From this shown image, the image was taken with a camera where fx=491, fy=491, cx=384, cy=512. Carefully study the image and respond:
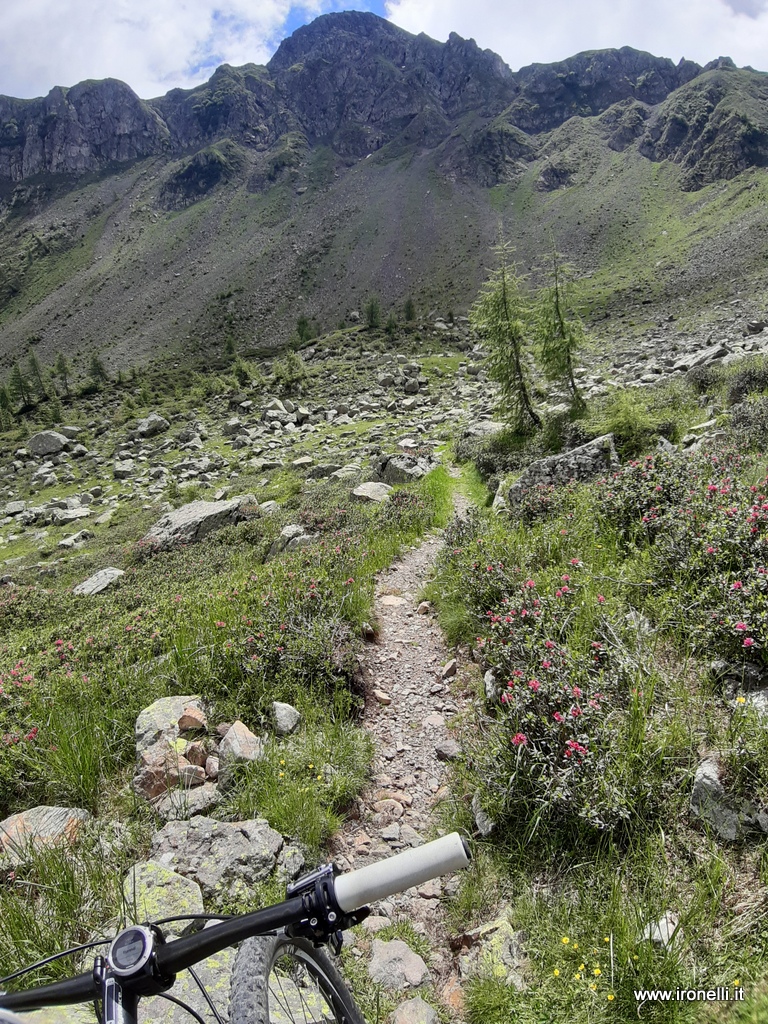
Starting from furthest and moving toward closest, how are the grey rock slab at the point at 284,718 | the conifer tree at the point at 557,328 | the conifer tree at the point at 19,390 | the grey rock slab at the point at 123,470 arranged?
the conifer tree at the point at 19,390 < the grey rock slab at the point at 123,470 < the conifer tree at the point at 557,328 < the grey rock slab at the point at 284,718

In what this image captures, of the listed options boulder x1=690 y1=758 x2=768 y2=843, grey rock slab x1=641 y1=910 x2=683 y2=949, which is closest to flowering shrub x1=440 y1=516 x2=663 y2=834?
boulder x1=690 y1=758 x2=768 y2=843

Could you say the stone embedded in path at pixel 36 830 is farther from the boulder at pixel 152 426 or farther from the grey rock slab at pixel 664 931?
the boulder at pixel 152 426

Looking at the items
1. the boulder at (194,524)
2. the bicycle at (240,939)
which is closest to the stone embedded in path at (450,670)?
the bicycle at (240,939)

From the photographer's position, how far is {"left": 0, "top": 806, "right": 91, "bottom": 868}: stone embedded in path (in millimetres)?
3336

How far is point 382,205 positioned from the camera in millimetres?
135625

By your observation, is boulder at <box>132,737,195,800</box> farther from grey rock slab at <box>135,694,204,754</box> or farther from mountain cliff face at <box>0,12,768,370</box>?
mountain cliff face at <box>0,12,768,370</box>

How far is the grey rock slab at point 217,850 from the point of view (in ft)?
10.9

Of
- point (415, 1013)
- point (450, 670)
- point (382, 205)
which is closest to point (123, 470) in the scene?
point (450, 670)

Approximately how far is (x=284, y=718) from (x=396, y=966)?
233 centimetres

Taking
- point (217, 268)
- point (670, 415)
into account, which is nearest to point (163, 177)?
point (217, 268)

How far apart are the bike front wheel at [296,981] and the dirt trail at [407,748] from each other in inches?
52.3

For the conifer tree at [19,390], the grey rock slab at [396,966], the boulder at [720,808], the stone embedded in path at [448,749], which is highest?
the conifer tree at [19,390]

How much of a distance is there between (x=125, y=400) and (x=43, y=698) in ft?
164

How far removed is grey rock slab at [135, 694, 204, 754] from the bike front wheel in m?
3.07
